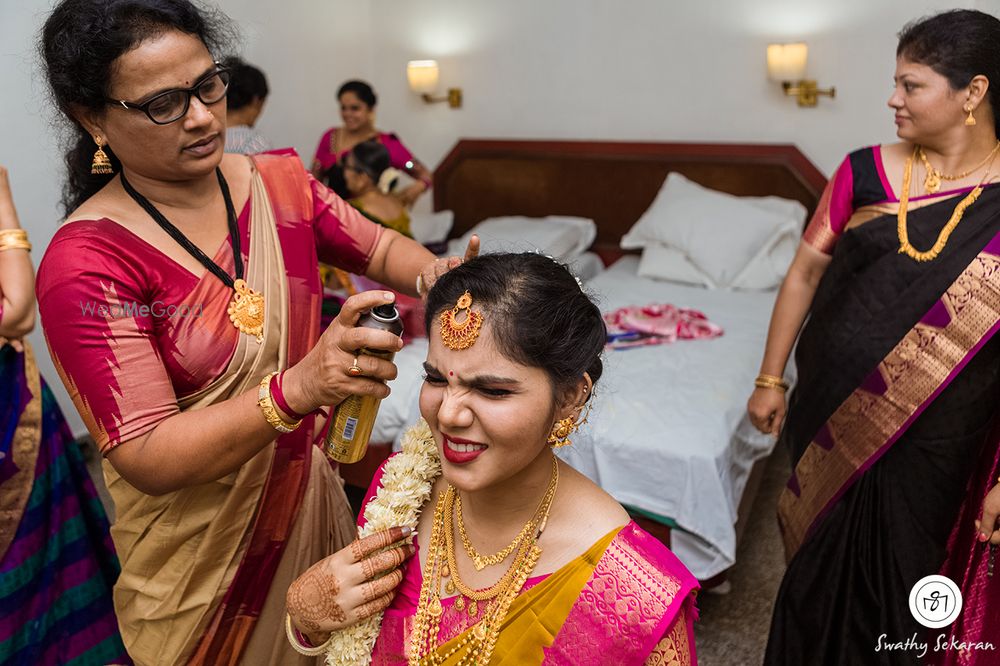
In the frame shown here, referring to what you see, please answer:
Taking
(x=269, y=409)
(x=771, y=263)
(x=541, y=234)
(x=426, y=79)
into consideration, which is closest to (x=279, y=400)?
(x=269, y=409)

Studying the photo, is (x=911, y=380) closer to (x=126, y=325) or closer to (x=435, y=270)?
(x=435, y=270)

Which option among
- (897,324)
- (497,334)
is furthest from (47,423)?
(897,324)

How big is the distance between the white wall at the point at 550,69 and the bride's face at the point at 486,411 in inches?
130

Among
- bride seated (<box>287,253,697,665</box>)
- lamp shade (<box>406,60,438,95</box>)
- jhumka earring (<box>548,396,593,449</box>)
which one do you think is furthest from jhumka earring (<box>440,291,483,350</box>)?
lamp shade (<box>406,60,438,95</box>)

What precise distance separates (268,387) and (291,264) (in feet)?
1.15

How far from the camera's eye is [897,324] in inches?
79.5

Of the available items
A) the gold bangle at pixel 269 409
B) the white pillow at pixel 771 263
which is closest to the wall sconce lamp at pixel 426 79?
the white pillow at pixel 771 263

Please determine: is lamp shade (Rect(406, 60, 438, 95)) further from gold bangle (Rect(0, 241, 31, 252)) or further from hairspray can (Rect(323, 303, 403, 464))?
hairspray can (Rect(323, 303, 403, 464))

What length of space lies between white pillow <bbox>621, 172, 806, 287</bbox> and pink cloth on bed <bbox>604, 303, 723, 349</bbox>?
0.69 metres

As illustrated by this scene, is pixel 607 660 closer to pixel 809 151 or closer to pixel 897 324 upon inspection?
pixel 897 324

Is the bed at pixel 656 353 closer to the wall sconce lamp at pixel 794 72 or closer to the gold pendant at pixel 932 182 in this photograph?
the wall sconce lamp at pixel 794 72

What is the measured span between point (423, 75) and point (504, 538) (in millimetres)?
4422

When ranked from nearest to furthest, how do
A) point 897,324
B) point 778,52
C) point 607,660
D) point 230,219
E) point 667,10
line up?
point 607,660
point 230,219
point 897,324
point 778,52
point 667,10

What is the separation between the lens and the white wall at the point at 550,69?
3.85m
